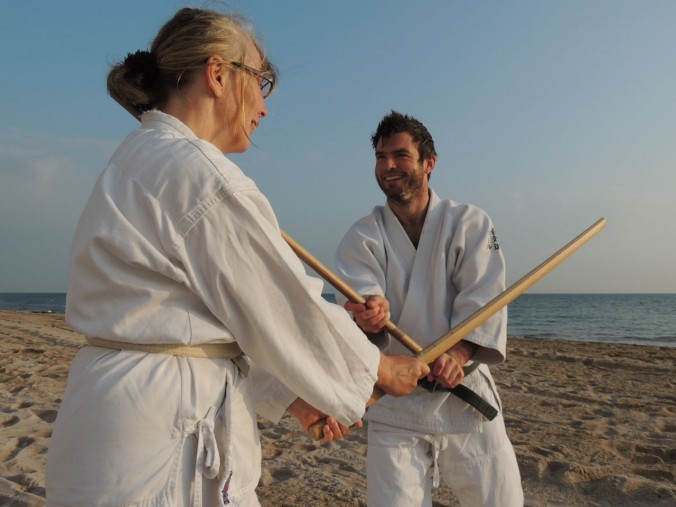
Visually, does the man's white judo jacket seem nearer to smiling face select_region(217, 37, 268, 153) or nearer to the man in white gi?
the man in white gi

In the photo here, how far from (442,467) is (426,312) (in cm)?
65

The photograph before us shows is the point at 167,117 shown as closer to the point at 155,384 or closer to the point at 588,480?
the point at 155,384

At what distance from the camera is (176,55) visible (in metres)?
1.45

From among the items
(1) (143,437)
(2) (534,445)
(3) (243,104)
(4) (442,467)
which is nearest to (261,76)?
(3) (243,104)

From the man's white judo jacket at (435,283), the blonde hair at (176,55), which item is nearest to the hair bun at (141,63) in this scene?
the blonde hair at (176,55)

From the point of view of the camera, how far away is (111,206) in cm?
124

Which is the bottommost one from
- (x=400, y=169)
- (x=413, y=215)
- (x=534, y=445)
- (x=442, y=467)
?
(x=534, y=445)

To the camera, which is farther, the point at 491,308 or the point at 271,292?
the point at 491,308

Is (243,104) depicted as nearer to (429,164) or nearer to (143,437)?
(143,437)

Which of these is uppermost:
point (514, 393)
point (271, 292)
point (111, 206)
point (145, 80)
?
point (145, 80)

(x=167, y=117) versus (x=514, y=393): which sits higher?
(x=167, y=117)

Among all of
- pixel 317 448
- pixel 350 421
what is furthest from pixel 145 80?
pixel 317 448

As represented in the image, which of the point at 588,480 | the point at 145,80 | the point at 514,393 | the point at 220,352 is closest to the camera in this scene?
the point at 220,352

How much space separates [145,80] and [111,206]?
44 cm
